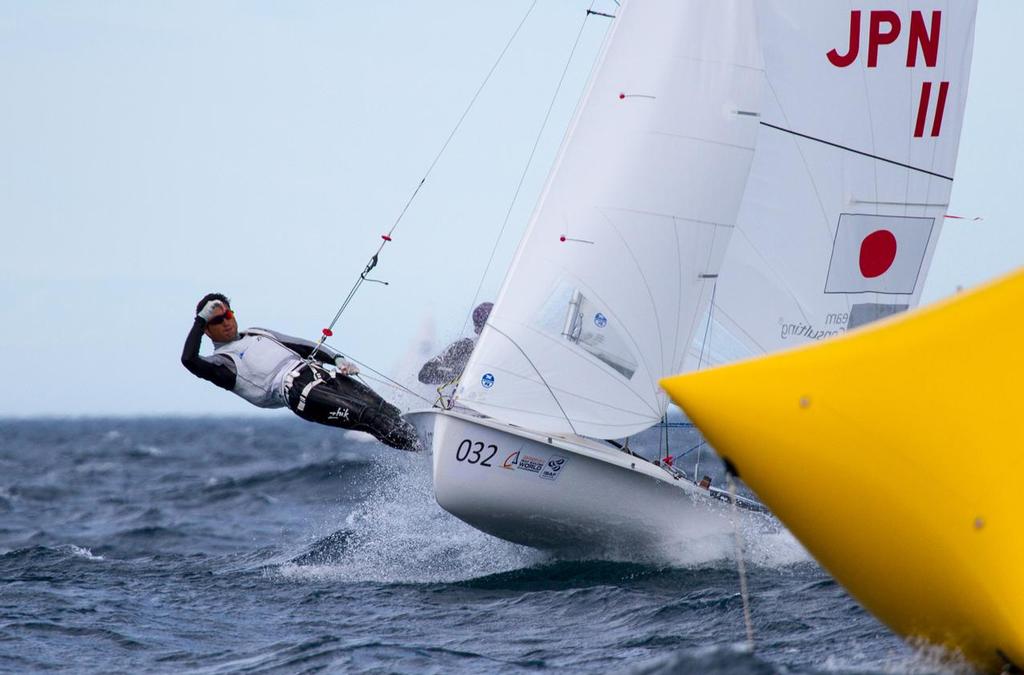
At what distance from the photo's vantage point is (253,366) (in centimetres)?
852

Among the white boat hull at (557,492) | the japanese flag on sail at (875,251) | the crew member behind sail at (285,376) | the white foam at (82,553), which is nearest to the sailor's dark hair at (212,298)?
the crew member behind sail at (285,376)

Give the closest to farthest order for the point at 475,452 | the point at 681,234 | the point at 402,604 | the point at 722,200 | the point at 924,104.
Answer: the point at 402,604 < the point at 475,452 < the point at 681,234 < the point at 722,200 < the point at 924,104

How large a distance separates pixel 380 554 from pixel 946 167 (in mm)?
4819

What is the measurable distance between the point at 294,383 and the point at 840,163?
3998mm

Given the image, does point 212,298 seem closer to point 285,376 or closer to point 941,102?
point 285,376

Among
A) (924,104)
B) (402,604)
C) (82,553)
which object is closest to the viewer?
(402,604)

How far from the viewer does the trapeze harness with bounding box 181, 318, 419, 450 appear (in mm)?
8398

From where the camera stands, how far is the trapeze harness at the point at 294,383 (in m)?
8.40

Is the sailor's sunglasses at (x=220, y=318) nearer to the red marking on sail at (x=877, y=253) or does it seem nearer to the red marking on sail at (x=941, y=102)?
the red marking on sail at (x=877, y=253)

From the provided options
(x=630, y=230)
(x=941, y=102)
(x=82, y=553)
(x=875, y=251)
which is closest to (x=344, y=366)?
(x=630, y=230)

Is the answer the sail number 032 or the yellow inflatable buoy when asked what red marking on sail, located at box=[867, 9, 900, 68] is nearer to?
the sail number 032

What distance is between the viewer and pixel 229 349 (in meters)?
8.55

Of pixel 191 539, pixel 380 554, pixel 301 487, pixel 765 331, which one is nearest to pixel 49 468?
pixel 301 487

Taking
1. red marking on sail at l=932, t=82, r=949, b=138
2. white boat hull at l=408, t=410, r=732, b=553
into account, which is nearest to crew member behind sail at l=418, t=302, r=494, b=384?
white boat hull at l=408, t=410, r=732, b=553
